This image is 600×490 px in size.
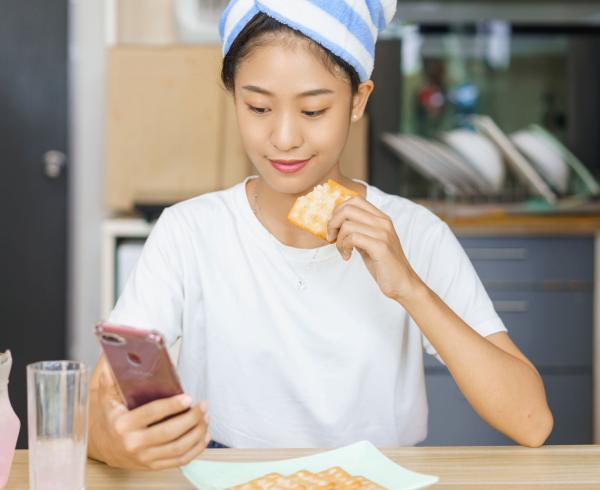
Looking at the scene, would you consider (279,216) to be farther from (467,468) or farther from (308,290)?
(467,468)

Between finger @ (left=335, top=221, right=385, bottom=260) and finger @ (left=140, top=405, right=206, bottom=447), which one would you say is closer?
finger @ (left=140, top=405, right=206, bottom=447)

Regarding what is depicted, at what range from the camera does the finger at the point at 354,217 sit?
1.24 meters

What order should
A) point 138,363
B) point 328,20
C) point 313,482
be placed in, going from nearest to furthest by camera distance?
1. point 138,363
2. point 313,482
3. point 328,20

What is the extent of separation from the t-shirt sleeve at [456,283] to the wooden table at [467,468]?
257mm

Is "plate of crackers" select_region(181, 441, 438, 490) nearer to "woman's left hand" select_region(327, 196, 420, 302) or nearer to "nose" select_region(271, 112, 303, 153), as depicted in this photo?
"woman's left hand" select_region(327, 196, 420, 302)

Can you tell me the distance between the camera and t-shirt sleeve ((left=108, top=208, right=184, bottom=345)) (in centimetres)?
139

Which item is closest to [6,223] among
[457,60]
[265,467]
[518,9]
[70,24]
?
[70,24]

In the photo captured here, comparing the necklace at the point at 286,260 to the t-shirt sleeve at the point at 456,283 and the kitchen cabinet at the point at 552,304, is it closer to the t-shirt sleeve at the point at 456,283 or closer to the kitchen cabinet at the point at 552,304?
the t-shirt sleeve at the point at 456,283

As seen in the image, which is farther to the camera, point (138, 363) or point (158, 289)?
point (158, 289)

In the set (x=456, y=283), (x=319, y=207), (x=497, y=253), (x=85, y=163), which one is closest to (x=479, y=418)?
(x=497, y=253)

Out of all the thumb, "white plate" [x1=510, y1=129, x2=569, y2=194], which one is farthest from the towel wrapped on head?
"white plate" [x1=510, y1=129, x2=569, y2=194]

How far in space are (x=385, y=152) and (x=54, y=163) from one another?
1230mm

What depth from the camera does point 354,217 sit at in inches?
48.7

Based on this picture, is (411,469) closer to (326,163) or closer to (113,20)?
(326,163)
